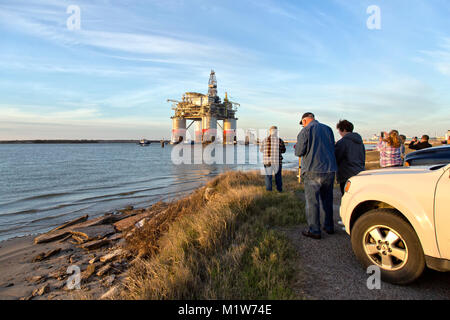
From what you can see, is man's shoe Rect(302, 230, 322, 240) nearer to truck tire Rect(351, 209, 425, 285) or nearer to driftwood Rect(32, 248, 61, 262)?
truck tire Rect(351, 209, 425, 285)

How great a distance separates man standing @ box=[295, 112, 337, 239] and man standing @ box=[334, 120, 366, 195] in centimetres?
45

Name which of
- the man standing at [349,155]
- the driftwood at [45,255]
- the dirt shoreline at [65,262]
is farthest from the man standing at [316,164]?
the driftwood at [45,255]

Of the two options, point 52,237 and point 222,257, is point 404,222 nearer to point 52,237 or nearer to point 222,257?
point 222,257

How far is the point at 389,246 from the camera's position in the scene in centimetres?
273

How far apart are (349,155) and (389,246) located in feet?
6.97

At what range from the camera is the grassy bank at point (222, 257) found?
2.67m

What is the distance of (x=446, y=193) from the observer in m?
2.31

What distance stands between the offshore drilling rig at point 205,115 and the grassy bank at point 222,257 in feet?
264

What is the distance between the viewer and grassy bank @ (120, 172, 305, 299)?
267cm

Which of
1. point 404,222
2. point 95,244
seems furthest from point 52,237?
point 404,222

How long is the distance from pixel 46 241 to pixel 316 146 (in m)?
7.11

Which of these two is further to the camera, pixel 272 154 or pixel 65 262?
pixel 272 154
